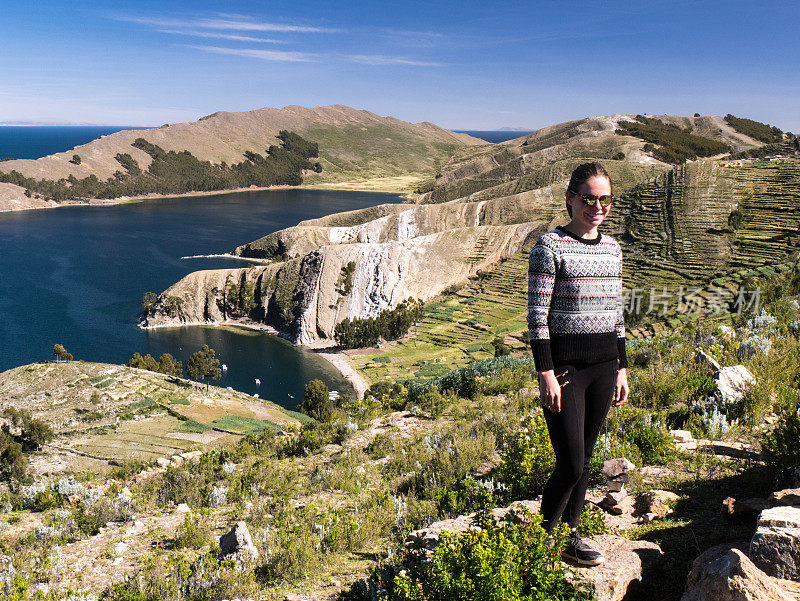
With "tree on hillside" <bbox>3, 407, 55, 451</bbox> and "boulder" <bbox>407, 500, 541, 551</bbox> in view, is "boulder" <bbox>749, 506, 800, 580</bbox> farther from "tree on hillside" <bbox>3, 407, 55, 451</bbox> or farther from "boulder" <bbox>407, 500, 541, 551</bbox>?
"tree on hillside" <bbox>3, 407, 55, 451</bbox>

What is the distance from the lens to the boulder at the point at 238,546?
5438 mm

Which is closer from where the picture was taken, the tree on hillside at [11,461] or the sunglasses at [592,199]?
the sunglasses at [592,199]

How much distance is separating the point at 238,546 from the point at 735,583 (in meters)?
4.77

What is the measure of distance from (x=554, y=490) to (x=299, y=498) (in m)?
5.16

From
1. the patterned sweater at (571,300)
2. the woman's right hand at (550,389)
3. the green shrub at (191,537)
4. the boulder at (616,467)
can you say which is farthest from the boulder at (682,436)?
the green shrub at (191,537)

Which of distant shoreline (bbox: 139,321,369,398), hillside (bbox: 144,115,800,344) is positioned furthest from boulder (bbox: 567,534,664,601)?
hillside (bbox: 144,115,800,344)

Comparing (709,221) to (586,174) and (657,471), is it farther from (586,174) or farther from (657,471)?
(586,174)

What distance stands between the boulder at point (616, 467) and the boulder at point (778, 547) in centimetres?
221

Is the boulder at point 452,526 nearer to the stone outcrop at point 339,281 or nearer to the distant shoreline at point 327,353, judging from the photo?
the distant shoreline at point 327,353

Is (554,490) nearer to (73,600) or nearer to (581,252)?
(581,252)

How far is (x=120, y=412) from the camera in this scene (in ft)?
68.2

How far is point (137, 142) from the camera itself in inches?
6683

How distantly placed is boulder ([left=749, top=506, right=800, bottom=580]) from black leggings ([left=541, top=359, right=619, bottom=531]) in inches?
40.8

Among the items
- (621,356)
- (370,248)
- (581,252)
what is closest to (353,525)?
(621,356)
